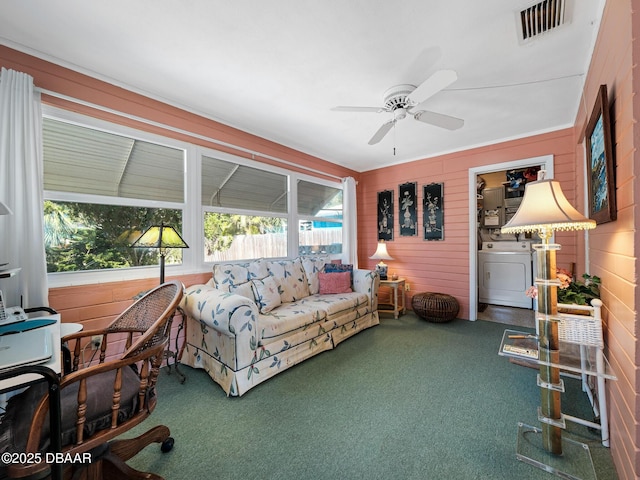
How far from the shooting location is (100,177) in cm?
231

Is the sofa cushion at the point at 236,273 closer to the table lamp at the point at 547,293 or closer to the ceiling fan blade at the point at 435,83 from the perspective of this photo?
the ceiling fan blade at the point at 435,83

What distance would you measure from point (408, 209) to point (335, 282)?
1942 mm

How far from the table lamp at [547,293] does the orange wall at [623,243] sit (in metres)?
0.22

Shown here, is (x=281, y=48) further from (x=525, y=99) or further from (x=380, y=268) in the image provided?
(x=380, y=268)

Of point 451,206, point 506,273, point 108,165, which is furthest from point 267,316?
point 506,273

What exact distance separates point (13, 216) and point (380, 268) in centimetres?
401

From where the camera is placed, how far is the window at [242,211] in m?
3.03

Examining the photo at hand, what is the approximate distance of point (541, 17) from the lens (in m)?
1.66

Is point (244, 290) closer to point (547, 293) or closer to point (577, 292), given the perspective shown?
point (547, 293)

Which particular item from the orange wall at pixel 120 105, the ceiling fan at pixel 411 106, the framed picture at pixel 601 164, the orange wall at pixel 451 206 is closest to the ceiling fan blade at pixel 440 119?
the ceiling fan at pixel 411 106

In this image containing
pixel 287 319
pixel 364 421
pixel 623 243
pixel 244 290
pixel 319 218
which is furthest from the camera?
pixel 319 218

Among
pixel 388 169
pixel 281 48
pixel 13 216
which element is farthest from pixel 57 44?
pixel 388 169

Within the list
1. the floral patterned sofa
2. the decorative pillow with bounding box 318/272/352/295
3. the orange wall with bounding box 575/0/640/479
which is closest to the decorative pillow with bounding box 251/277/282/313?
the floral patterned sofa

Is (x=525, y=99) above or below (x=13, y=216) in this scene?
above
